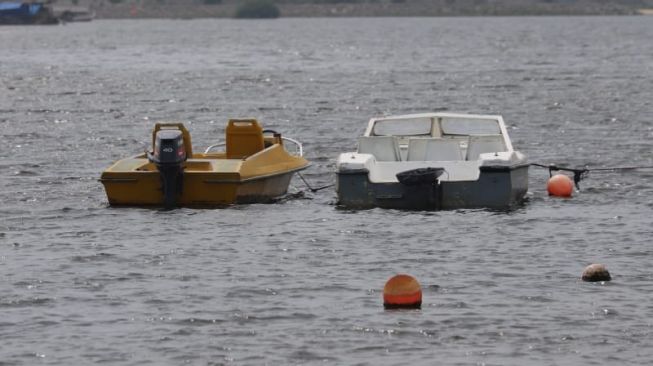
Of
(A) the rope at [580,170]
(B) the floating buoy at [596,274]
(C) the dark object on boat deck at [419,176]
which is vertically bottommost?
(A) the rope at [580,170]

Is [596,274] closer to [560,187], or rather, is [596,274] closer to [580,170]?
[560,187]

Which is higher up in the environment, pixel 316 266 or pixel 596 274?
pixel 596 274

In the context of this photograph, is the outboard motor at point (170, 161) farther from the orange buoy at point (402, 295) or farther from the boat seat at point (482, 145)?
the orange buoy at point (402, 295)

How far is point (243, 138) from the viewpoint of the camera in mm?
29984

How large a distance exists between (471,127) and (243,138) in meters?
4.04

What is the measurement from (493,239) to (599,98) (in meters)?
35.1

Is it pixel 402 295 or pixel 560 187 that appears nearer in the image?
pixel 402 295

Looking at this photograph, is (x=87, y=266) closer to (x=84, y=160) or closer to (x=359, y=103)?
(x=84, y=160)

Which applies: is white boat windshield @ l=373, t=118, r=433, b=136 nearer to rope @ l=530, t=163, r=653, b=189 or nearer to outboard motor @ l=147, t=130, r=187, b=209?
rope @ l=530, t=163, r=653, b=189

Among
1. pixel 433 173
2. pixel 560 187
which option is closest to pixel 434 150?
pixel 433 173

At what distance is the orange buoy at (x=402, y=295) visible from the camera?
19.7m

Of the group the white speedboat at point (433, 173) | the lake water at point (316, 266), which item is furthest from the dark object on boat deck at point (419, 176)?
the lake water at point (316, 266)

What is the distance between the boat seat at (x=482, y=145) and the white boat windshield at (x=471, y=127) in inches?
53.0

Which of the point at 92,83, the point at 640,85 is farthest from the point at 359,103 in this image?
the point at 92,83
